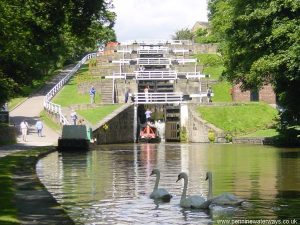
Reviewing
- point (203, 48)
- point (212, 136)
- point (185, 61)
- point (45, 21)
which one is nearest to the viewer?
point (45, 21)

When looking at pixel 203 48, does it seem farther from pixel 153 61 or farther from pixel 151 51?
pixel 153 61

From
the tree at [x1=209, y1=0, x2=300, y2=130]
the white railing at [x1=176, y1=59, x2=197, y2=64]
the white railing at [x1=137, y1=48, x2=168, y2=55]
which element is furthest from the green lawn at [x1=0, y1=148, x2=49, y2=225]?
the white railing at [x1=137, y1=48, x2=168, y2=55]

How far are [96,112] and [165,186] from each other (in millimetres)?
41152

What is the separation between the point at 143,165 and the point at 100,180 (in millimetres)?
7512

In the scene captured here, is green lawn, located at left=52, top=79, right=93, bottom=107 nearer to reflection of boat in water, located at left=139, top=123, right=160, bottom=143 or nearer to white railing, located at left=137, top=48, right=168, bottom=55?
reflection of boat in water, located at left=139, top=123, right=160, bottom=143

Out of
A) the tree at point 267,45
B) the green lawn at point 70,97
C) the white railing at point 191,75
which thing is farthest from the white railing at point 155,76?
the tree at point 267,45

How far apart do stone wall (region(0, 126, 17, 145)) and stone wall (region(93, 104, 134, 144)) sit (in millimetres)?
7506

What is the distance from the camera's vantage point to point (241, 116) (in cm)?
6306

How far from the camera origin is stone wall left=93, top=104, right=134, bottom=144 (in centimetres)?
5594

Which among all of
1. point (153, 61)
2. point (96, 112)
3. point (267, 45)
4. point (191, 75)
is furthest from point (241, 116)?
point (153, 61)

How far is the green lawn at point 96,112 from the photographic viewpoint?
198 feet

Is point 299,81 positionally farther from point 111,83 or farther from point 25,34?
point 111,83

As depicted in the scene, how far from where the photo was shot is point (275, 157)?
3509 centimetres

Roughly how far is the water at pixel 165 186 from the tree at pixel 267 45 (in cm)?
457
